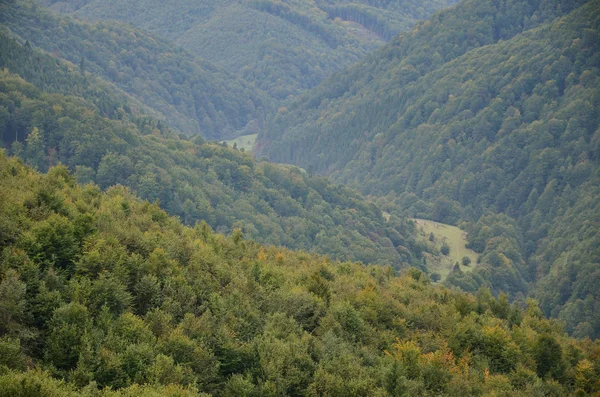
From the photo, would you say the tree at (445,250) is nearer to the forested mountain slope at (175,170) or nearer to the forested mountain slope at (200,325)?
the forested mountain slope at (175,170)

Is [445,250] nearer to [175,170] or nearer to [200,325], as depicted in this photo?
[175,170]

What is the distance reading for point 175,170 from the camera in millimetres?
155250

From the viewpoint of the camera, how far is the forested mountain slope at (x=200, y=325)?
27.2 meters

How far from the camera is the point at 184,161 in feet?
550

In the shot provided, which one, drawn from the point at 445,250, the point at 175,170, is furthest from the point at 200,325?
the point at 445,250

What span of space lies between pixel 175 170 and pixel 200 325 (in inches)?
4938

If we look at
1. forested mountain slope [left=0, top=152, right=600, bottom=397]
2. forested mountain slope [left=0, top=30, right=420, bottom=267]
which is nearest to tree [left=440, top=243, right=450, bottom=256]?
forested mountain slope [left=0, top=30, right=420, bottom=267]

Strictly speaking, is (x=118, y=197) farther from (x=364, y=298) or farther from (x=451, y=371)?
(x=451, y=371)

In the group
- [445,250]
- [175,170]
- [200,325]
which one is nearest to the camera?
[200,325]

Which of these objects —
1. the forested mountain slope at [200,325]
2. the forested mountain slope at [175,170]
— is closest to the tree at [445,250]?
the forested mountain slope at [175,170]

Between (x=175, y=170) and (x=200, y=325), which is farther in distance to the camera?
(x=175, y=170)

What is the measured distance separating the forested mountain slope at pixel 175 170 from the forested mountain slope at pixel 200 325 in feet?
303

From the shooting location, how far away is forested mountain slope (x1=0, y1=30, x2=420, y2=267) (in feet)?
450

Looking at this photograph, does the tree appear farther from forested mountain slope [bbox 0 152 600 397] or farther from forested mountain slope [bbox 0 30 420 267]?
forested mountain slope [bbox 0 152 600 397]
